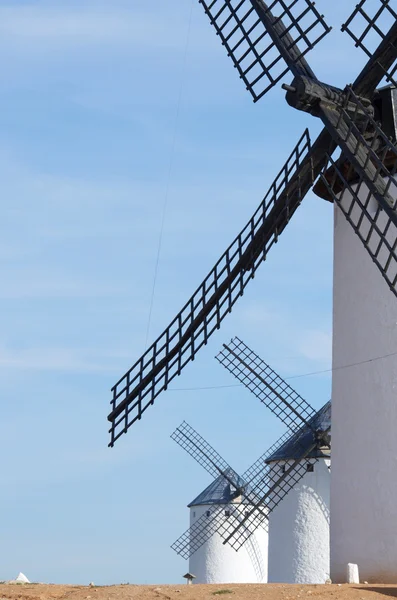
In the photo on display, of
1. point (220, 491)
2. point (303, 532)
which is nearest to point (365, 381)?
point (303, 532)

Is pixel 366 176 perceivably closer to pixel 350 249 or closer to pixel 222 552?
pixel 350 249

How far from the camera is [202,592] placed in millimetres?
9531

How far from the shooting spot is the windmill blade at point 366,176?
32.0 ft

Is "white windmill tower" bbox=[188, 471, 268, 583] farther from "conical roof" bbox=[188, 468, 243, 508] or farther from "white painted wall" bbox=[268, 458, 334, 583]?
"white painted wall" bbox=[268, 458, 334, 583]

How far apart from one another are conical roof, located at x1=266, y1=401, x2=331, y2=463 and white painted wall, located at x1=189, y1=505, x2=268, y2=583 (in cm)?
759

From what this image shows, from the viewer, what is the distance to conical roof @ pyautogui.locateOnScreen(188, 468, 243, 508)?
29.6m

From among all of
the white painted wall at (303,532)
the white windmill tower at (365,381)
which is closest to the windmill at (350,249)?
the white windmill tower at (365,381)

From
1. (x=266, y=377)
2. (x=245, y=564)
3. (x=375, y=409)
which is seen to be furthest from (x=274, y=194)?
(x=245, y=564)

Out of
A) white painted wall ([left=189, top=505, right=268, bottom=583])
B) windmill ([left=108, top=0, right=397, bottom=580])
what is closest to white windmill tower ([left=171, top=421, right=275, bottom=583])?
white painted wall ([left=189, top=505, right=268, bottom=583])

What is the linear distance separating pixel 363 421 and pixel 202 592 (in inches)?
105

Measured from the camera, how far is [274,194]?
38.5 feet

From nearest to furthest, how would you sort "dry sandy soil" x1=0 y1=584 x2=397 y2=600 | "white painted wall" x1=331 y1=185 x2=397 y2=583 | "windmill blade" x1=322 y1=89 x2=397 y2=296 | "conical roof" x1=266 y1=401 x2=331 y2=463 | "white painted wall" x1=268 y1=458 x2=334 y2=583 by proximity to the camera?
"dry sandy soil" x1=0 y1=584 x2=397 y2=600 → "windmill blade" x1=322 y1=89 x2=397 y2=296 → "white painted wall" x1=331 y1=185 x2=397 y2=583 → "white painted wall" x1=268 y1=458 x2=334 y2=583 → "conical roof" x1=266 y1=401 x2=331 y2=463

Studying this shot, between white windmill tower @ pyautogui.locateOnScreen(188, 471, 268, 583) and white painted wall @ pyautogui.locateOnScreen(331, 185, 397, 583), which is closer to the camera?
white painted wall @ pyautogui.locateOnScreen(331, 185, 397, 583)

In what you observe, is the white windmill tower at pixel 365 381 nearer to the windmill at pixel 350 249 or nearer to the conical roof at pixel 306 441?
the windmill at pixel 350 249
